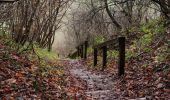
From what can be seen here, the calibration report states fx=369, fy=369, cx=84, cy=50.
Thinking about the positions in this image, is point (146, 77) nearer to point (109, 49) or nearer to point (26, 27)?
point (26, 27)

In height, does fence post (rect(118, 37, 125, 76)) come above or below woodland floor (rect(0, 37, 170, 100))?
above

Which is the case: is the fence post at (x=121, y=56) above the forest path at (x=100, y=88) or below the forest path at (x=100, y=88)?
above

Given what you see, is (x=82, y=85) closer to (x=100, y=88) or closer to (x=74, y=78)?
(x=100, y=88)

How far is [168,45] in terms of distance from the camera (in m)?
12.6

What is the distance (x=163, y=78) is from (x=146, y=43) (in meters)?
Result: 7.08

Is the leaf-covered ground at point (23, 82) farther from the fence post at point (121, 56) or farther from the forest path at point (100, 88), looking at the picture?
the fence post at point (121, 56)

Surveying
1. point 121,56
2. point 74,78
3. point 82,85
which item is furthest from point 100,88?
point 74,78

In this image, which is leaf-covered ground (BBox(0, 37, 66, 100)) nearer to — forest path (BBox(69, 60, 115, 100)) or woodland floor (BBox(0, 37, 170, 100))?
woodland floor (BBox(0, 37, 170, 100))

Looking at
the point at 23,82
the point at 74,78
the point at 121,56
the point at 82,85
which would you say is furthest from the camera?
the point at 74,78

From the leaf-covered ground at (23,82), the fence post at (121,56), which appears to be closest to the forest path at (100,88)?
the fence post at (121,56)

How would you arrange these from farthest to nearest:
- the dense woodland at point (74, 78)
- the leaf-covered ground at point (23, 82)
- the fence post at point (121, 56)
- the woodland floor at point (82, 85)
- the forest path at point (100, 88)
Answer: the fence post at point (121, 56)
the forest path at point (100, 88)
the dense woodland at point (74, 78)
the woodland floor at point (82, 85)
the leaf-covered ground at point (23, 82)

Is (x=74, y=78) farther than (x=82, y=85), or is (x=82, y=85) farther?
(x=74, y=78)

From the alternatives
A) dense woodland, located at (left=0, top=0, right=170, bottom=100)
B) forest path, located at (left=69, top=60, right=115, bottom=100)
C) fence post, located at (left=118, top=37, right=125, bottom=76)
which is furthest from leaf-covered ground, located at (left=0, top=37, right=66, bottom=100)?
fence post, located at (left=118, top=37, right=125, bottom=76)

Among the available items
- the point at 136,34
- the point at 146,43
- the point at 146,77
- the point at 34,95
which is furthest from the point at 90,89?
the point at 136,34
